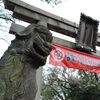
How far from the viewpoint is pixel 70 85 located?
38.5 feet

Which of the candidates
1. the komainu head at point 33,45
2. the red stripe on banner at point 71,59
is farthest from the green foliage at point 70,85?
the komainu head at point 33,45

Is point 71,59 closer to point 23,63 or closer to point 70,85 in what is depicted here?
point 23,63

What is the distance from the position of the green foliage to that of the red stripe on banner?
5557mm

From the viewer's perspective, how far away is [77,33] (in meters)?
4.36

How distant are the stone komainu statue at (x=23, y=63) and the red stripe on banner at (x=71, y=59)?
1909 mm

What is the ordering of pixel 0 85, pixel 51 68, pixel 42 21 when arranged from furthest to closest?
pixel 51 68 < pixel 42 21 < pixel 0 85

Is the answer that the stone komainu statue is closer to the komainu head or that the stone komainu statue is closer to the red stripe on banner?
the komainu head

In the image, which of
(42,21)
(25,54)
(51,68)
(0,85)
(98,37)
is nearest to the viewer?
(0,85)

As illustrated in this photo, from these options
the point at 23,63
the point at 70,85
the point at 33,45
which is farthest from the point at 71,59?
the point at 70,85

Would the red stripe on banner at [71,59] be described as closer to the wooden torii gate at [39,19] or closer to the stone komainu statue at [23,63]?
→ the wooden torii gate at [39,19]

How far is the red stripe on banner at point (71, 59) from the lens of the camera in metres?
4.06

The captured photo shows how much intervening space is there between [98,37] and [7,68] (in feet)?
13.4

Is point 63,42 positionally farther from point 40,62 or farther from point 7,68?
point 7,68

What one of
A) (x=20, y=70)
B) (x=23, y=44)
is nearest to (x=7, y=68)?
(x=20, y=70)
